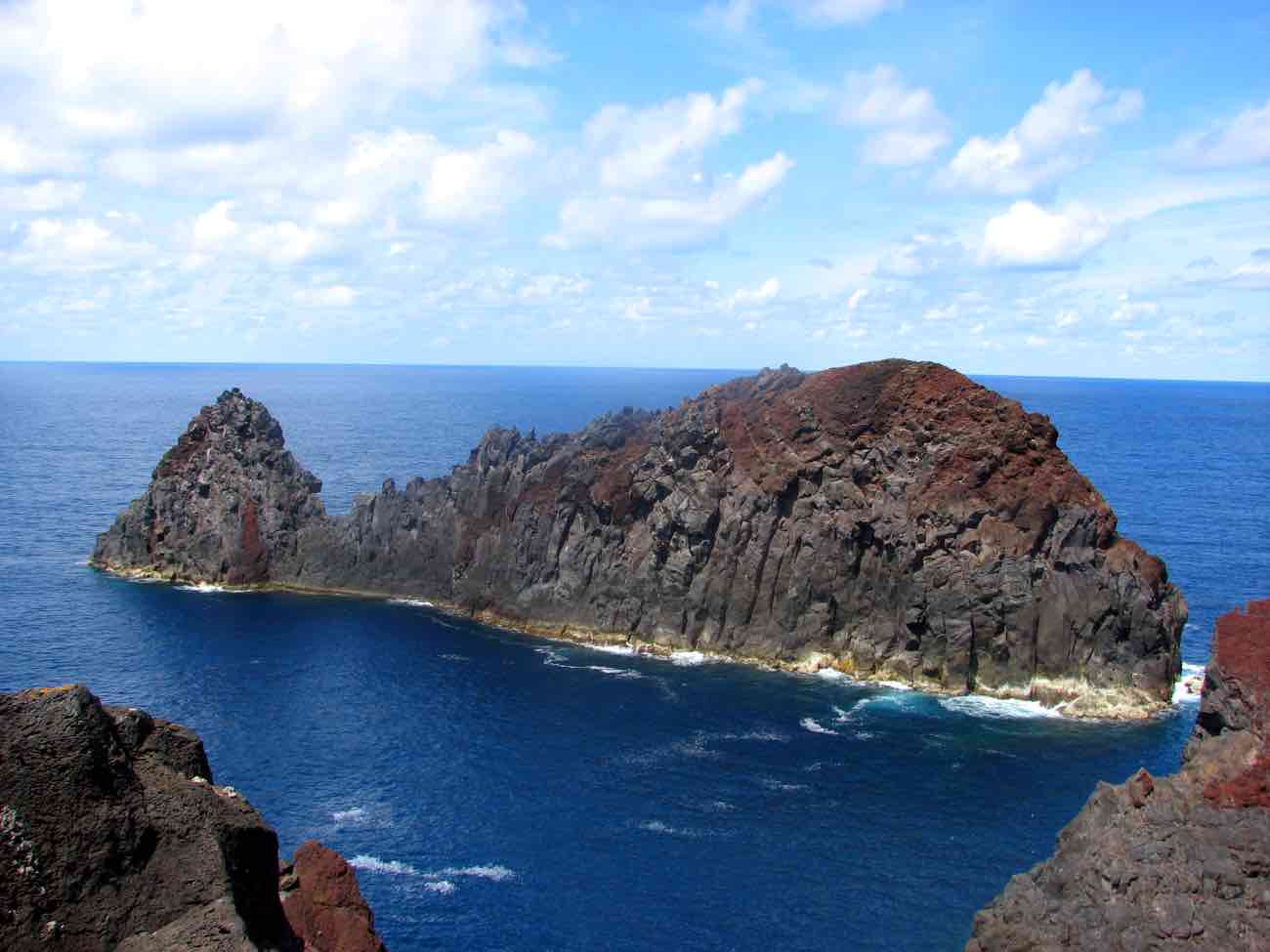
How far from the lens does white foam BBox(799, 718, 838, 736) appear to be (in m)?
75.4

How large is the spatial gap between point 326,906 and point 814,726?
5423 centimetres

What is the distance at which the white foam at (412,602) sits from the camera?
113125 millimetres

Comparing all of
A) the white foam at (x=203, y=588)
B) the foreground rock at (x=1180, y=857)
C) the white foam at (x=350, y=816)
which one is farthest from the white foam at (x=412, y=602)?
the foreground rock at (x=1180, y=857)

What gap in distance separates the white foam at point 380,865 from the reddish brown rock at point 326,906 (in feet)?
89.0

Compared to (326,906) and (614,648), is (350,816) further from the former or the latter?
(614,648)

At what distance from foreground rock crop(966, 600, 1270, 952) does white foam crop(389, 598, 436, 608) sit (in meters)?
80.8

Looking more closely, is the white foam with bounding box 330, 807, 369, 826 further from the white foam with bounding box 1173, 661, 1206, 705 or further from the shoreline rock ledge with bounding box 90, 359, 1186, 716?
the white foam with bounding box 1173, 661, 1206, 705

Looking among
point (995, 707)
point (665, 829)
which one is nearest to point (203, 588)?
point (665, 829)

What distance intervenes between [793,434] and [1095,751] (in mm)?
40501

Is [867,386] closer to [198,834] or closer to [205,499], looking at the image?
[205,499]

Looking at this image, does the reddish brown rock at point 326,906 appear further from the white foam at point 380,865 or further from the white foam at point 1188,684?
the white foam at point 1188,684

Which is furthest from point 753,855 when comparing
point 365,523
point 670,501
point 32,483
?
point 32,483

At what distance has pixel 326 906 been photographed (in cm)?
2722

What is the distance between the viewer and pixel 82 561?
12125 centimetres
